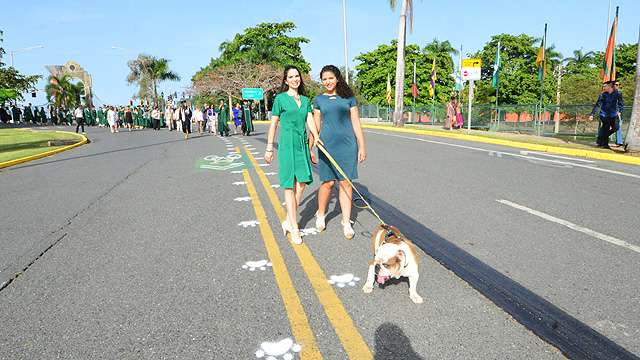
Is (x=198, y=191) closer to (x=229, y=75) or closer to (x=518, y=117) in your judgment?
(x=518, y=117)

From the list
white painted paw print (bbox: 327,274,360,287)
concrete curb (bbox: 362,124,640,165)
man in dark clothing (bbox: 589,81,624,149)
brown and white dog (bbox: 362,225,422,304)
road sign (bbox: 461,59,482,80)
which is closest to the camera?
brown and white dog (bbox: 362,225,422,304)

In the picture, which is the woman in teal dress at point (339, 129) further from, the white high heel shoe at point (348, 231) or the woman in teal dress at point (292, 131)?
the woman in teal dress at point (292, 131)

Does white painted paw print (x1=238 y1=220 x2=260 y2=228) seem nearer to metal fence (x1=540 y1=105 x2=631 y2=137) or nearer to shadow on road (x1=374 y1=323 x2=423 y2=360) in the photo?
shadow on road (x1=374 y1=323 x2=423 y2=360)

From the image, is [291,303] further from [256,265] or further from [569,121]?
[569,121]

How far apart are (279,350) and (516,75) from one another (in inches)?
2158

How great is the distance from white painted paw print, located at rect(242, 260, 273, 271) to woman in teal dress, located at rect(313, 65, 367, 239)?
1.01 meters

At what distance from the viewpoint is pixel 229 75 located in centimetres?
4747

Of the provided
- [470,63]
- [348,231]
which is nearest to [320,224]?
[348,231]

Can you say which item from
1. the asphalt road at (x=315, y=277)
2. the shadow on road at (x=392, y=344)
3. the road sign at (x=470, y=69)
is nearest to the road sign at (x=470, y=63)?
the road sign at (x=470, y=69)

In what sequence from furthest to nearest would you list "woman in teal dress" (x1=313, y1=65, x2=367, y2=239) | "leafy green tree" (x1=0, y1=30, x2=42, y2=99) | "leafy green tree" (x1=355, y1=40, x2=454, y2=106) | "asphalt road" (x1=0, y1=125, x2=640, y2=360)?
1. "leafy green tree" (x1=355, y1=40, x2=454, y2=106)
2. "leafy green tree" (x1=0, y1=30, x2=42, y2=99)
3. "woman in teal dress" (x1=313, y1=65, x2=367, y2=239)
4. "asphalt road" (x1=0, y1=125, x2=640, y2=360)

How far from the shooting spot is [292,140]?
4125 mm

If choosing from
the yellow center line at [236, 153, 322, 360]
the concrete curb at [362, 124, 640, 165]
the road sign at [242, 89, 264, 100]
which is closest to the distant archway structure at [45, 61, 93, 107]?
the road sign at [242, 89, 264, 100]

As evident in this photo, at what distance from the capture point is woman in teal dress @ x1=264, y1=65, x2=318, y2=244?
13.4 ft

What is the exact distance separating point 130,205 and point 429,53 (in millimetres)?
58163
